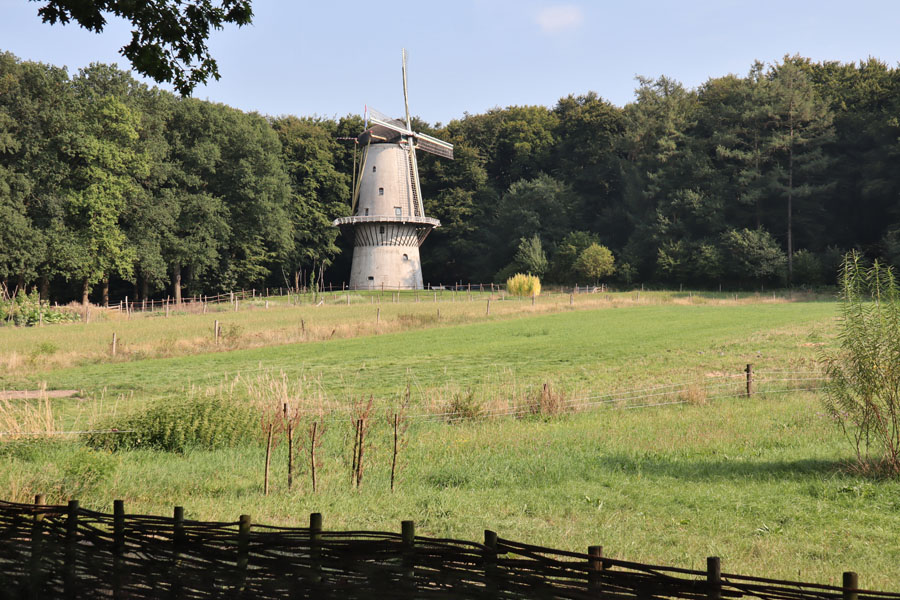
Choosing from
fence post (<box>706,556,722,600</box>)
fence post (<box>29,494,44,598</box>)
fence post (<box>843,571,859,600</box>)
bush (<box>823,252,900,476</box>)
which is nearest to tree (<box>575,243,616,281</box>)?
bush (<box>823,252,900,476</box>)

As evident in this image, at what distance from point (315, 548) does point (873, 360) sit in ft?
26.6

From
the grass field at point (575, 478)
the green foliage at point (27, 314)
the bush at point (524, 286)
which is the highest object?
the bush at point (524, 286)

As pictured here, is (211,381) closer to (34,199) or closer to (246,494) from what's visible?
(246,494)

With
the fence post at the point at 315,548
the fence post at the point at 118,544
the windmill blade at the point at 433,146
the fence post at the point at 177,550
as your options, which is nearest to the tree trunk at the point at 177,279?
the windmill blade at the point at 433,146

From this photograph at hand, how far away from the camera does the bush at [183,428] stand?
12.5 m

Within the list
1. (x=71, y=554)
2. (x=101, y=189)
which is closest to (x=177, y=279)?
(x=101, y=189)

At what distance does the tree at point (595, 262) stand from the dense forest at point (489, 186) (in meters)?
0.90

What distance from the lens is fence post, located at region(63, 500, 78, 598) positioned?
19.8ft

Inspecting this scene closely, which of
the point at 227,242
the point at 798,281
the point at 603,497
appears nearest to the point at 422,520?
the point at 603,497

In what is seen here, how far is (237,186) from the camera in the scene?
206 feet

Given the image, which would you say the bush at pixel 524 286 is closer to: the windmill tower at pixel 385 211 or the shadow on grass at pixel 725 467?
the windmill tower at pixel 385 211

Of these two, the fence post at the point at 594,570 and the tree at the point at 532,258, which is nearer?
the fence post at the point at 594,570

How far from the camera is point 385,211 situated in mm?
67938

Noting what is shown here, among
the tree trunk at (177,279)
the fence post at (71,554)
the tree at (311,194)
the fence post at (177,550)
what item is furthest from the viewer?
the tree at (311,194)
